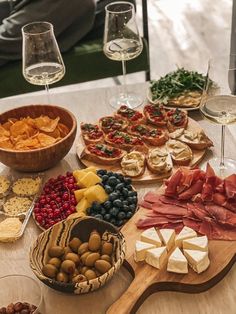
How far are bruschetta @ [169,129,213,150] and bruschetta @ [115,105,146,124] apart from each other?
0.14 m

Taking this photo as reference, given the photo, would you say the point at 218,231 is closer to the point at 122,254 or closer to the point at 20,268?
the point at 122,254

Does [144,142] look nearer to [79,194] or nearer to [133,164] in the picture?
[133,164]

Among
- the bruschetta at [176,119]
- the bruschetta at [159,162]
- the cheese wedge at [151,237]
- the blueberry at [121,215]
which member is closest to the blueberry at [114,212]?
the blueberry at [121,215]

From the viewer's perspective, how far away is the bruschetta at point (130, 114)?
180 centimetres

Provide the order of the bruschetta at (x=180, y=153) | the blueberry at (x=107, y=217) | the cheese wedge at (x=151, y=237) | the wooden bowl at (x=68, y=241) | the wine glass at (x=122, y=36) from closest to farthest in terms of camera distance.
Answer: the wooden bowl at (x=68, y=241) < the cheese wedge at (x=151, y=237) < the blueberry at (x=107, y=217) < the bruschetta at (x=180, y=153) < the wine glass at (x=122, y=36)

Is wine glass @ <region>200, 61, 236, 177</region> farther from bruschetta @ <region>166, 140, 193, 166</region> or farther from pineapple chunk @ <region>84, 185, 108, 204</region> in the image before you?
pineapple chunk @ <region>84, 185, 108, 204</region>

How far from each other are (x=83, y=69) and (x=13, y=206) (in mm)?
1464

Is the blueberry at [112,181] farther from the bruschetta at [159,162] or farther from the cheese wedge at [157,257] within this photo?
the cheese wedge at [157,257]

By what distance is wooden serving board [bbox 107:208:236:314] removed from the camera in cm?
120

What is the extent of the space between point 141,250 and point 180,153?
1.41 ft

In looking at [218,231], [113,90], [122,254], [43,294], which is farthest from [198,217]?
[113,90]

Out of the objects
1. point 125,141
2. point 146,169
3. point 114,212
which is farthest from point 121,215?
point 125,141

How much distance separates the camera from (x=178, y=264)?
1247 millimetres

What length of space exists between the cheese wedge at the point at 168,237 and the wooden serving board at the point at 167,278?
5 cm
